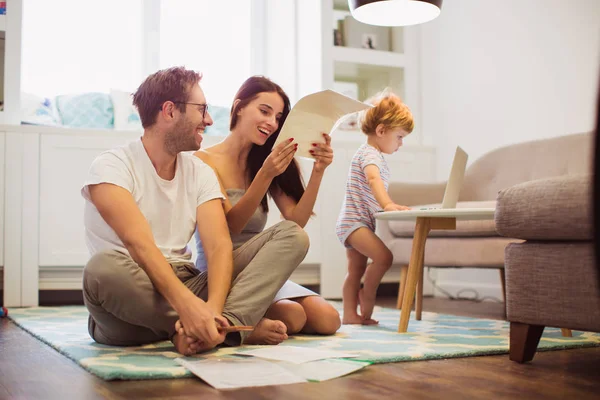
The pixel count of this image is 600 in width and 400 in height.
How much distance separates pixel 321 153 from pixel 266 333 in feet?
1.70

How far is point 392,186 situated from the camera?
312 centimetres

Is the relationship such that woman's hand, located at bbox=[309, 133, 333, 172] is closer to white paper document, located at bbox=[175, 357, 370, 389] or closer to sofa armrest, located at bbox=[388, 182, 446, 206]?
white paper document, located at bbox=[175, 357, 370, 389]

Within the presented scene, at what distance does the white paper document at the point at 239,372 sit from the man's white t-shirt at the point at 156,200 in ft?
1.22

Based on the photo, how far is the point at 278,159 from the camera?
1731mm

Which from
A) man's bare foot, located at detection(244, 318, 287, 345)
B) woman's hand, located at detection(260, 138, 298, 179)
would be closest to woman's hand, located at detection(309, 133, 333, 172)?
woman's hand, located at detection(260, 138, 298, 179)

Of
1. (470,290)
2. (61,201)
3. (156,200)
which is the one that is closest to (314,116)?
(156,200)

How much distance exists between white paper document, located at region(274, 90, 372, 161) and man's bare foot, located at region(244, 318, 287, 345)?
0.45 m

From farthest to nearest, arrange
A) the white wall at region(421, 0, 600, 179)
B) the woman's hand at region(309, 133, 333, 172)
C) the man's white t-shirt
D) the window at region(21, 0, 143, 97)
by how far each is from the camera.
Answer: the window at region(21, 0, 143, 97) → the white wall at region(421, 0, 600, 179) → the woman's hand at region(309, 133, 333, 172) → the man's white t-shirt

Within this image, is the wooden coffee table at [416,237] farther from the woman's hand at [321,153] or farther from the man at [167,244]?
the man at [167,244]

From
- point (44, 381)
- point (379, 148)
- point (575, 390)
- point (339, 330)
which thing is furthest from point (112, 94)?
point (575, 390)

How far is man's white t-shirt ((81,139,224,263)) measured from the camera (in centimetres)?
161

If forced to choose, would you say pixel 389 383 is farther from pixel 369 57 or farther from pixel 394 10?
pixel 369 57

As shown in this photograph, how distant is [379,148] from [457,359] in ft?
3.30

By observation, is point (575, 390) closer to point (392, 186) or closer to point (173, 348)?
point (173, 348)
